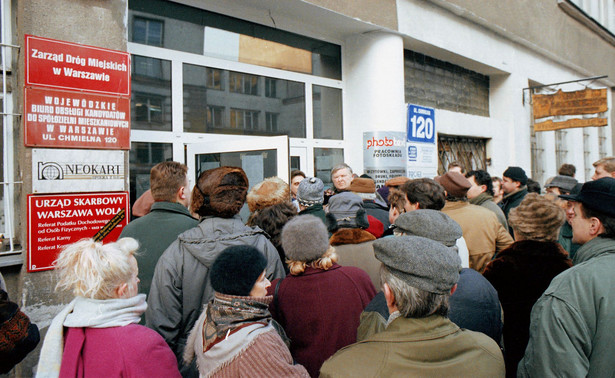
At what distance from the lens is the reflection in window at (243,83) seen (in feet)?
20.2

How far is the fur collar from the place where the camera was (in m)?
2.85

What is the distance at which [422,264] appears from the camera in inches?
59.3

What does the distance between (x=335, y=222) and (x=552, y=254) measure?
130cm

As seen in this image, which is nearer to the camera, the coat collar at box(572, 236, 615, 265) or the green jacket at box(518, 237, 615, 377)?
the green jacket at box(518, 237, 615, 377)

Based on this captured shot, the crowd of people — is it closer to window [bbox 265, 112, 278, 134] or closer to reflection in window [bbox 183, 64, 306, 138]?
reflection in window [bbox 183, 64, 306, 138]

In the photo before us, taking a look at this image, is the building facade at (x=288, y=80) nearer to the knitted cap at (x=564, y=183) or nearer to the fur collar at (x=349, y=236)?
the fur collar at (x=349, y=236)

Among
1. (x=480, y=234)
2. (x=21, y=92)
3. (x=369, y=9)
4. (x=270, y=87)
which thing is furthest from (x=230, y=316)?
(x=369, y=9)

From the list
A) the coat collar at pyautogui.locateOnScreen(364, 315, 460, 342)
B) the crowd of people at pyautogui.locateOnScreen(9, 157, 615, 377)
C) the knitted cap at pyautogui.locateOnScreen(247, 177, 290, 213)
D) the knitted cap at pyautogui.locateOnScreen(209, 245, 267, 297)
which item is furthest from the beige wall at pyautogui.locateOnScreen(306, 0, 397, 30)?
the coat collar at pyautogui.locateOnScreen(364, 315, 460, 342)

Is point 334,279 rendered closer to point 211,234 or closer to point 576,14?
point 211,234

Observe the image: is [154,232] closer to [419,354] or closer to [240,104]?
[419,354]

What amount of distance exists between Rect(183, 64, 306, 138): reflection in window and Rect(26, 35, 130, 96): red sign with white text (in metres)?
1.33

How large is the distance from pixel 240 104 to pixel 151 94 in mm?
1316

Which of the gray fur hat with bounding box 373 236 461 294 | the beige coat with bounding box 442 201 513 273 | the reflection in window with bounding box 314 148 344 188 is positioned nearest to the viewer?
the gray fur hat with bounding box 373 236 461 294

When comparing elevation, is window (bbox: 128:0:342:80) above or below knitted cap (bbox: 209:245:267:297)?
above
